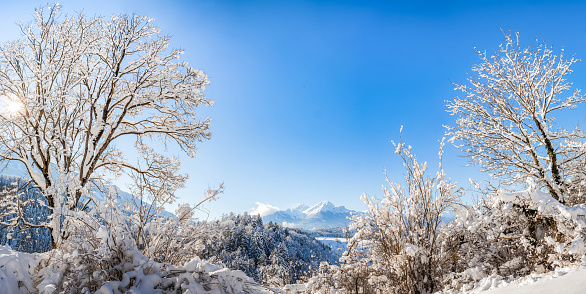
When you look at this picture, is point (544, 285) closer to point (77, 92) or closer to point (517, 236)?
point (517, 236)

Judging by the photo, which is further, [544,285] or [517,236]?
[517,236]

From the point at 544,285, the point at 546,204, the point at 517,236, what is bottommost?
the point at 544,285

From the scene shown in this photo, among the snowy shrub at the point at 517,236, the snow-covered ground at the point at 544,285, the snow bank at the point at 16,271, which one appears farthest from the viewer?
the snowy shrub at the point at 517,236

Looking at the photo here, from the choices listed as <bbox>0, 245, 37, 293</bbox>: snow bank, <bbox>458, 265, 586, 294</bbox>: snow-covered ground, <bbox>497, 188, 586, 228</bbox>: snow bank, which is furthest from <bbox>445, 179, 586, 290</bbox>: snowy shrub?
<bbox>0, 245, 37, 293</bbox>: snow bank

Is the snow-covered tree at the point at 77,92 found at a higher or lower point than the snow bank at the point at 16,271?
higher

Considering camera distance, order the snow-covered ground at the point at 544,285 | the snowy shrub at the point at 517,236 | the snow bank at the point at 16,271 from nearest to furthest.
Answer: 1. the snow-covered ground at the point at 544,285
2. the snow bank at the point at 16,271
3. the snowy shrub at the point at 517,236

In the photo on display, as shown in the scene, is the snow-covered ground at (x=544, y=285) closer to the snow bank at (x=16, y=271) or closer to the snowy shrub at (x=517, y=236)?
the snowy shrub at (x=517, y=236)

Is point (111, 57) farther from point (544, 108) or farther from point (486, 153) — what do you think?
point (544, 108)

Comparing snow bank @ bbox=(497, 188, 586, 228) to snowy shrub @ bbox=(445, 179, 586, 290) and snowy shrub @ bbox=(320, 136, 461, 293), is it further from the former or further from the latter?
snowy shrub @ bbox=(320, 136, 461, 293)

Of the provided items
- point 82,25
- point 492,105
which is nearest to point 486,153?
point 492,105

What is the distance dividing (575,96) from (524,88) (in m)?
1.37

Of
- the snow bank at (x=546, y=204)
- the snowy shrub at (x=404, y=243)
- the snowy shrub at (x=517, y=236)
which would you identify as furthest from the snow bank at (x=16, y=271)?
the snow bank at (x=546, y=204)

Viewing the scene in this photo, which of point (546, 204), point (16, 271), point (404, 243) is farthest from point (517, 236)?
point (16, 271)

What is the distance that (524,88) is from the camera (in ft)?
29.7
